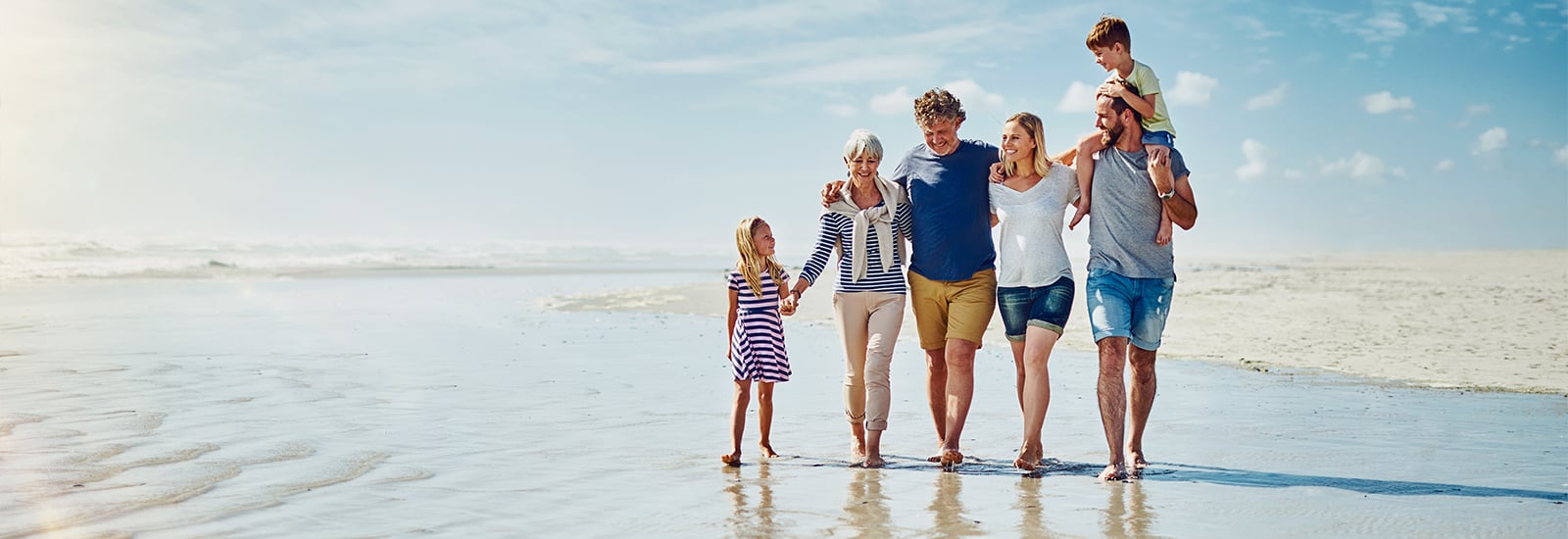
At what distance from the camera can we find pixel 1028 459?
598 centimetres

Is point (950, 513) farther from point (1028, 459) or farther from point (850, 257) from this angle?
point (850, 257)

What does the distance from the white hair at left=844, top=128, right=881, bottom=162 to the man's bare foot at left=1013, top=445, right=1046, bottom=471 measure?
63.2 inches

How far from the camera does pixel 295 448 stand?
645cm

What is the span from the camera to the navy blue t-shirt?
20.1 ft

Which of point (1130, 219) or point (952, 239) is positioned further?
point (952, 239)

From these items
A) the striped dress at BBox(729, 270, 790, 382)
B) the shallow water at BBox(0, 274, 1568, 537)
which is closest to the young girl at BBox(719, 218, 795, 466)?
the striped dress at BBox(729, 270, 790, 382)

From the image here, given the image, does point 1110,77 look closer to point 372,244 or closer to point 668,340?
point 668,340

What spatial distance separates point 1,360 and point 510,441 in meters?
6.54

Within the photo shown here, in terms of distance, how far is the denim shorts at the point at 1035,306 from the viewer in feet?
19.5

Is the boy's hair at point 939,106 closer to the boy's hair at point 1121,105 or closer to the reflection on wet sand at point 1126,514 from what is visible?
the boy's hair at point 1121,105

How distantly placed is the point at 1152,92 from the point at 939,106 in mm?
997

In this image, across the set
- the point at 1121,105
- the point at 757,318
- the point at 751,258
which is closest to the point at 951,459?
the point at 757,318

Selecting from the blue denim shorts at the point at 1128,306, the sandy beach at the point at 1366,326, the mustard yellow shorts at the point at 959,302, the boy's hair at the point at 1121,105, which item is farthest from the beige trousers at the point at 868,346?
the sandy beach at the point at 1366,326

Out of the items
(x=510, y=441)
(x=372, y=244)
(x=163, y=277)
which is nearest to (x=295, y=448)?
(x=510, y=441)
